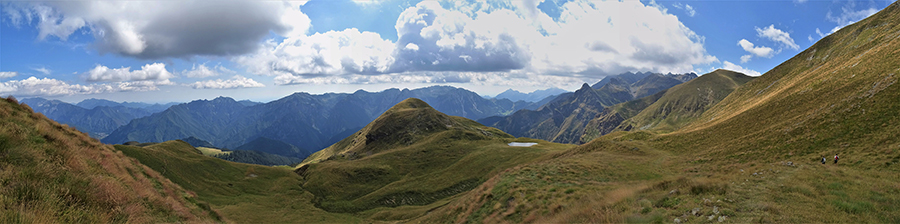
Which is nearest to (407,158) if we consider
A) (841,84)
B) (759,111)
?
(759,111)

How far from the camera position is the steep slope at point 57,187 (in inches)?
333

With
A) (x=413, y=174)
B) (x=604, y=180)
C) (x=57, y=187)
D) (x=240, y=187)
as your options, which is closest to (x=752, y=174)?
(x=604, y=180)

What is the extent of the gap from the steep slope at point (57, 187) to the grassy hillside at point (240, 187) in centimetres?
3971

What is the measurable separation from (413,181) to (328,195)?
23467 millimetres

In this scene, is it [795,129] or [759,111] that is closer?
[795,129]

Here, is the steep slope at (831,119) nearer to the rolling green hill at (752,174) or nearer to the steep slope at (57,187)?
the rolling green hill at (752,174)

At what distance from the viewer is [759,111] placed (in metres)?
49.0

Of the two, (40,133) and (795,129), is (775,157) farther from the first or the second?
(40,133)

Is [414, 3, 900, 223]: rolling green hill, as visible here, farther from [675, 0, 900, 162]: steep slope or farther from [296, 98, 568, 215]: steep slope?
[296, 98, 568, 215]: steep slope

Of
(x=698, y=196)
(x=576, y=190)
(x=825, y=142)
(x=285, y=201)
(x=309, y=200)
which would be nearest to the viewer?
(x=698, y=196)

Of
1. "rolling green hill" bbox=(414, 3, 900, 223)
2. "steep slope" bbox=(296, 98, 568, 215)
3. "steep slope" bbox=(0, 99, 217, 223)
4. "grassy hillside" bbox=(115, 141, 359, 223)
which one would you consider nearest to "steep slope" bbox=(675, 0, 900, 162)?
"rolling green hill" bbox=(414, 3, 900, 223)

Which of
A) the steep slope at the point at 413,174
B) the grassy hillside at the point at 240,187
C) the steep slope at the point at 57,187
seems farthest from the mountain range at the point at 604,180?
the steep slope at the point at 413,174

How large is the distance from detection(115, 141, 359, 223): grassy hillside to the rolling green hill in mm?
41689

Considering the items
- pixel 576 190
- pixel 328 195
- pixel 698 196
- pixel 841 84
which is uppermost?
pixel 841 84
